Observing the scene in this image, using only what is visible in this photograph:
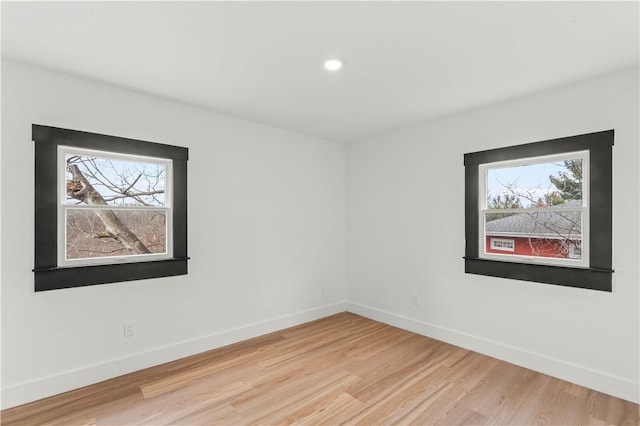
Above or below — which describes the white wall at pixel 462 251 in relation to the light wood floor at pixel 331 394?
above

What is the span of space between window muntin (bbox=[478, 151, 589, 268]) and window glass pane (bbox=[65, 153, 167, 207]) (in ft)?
11.0

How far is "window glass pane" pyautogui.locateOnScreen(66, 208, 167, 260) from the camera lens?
2697mm

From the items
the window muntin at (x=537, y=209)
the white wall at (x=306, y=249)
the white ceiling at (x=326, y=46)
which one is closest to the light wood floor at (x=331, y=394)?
the white wall at (x=306, y=249)

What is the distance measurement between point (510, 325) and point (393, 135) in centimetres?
257

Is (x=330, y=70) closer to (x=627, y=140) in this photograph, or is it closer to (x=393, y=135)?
(x=393, y=135)

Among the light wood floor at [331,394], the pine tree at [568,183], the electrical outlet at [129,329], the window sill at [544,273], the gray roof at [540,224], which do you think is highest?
the pine tree at [568,183]

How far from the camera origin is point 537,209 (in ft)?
9.81

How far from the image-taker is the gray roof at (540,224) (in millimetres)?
2824

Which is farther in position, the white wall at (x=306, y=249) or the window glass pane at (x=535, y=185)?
the window glass pane at (x=535, y=185)

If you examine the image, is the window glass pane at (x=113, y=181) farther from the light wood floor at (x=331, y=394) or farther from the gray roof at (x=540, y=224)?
the gray roof at (x=540, y=224)

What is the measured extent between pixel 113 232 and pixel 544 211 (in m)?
4.00

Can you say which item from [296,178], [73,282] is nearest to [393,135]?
[296,178]

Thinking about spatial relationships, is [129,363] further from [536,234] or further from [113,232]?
[536,234]

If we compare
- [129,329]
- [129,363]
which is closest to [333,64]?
[129,329]
